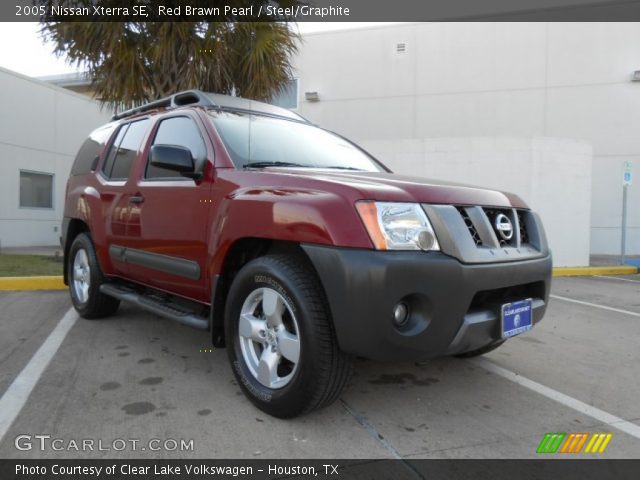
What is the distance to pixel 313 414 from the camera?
2.64 metres

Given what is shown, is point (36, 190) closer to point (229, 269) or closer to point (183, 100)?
point (183, 100)

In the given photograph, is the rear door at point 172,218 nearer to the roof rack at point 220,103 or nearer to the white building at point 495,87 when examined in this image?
the roof rack at point 220,103

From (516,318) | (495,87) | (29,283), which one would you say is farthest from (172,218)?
(495,87)

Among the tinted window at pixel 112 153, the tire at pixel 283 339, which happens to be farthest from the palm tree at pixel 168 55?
the tire at pixel 283 339

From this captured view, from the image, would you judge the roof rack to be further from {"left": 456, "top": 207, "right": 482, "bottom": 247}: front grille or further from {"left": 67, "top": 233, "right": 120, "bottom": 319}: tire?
{"left": 456, "top": 207, "right": 482, "bottom": 247}: front grille

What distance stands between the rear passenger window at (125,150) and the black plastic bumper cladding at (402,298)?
2.36 meters

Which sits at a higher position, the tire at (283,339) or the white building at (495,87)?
the white building at (495,87)

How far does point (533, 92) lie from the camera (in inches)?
512

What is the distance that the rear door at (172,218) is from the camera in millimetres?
3100

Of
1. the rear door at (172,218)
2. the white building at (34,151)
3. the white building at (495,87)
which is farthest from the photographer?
the white building at (495,87)

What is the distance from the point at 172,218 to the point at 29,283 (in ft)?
14.6

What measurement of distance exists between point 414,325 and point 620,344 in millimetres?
3218

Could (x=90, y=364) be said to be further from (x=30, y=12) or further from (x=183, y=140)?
(x=30, y=12)
